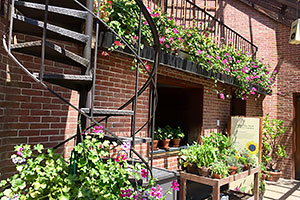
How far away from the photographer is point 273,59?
279 inches

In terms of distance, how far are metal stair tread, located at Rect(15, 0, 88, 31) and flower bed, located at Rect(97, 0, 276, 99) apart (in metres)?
0.49

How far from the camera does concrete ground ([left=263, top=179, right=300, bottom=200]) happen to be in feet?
15.8

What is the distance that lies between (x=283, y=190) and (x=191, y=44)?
168 inches

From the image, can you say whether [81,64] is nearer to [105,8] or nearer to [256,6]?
[105,8]

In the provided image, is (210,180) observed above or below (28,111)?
below

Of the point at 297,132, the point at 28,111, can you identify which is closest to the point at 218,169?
the point at 28,111

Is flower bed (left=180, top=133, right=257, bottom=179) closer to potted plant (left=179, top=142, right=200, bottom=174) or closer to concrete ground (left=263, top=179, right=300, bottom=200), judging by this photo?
potted plant (left=179, top=142, right=200, bottom=174)

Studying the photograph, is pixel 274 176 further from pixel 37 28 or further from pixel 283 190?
pixel 37 28

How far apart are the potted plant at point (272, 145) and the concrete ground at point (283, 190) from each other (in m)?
0.26

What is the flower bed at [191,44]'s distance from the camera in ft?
8.57

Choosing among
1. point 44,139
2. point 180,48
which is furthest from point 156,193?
point 180,48

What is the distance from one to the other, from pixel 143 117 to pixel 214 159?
4.02 ft

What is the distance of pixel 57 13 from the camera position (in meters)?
1.89

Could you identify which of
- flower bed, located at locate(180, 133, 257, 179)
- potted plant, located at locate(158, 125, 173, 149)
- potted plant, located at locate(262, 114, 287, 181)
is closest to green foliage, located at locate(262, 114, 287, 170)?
potted plant, located at locate(262, 114, 287, 181)
